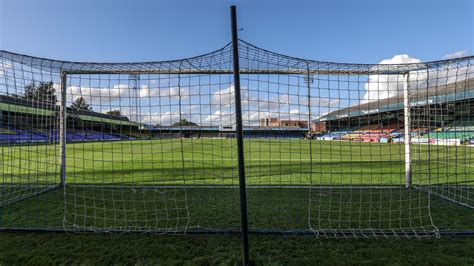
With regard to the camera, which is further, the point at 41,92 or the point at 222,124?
the point at 41,92

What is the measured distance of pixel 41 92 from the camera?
416cm

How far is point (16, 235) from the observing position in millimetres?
2574

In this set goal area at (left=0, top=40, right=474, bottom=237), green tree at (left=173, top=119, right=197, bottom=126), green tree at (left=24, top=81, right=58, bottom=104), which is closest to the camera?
goal area at (left=0, top=40, right=474, bottom=237)

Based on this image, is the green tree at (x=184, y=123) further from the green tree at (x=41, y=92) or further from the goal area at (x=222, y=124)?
the green tree at (x=41, y=92)

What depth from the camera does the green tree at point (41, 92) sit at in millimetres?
3881

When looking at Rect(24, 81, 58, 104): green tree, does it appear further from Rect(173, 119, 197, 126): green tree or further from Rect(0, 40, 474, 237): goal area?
Rect(173, 119, 197, 126): green tree

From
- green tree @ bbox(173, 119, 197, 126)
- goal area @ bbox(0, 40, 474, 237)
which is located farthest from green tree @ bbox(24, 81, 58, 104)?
green tree @ bbox(173, 119, 197, 126)

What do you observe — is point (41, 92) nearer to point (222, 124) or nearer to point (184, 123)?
point (184, 123)

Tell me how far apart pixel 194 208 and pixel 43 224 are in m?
1.72

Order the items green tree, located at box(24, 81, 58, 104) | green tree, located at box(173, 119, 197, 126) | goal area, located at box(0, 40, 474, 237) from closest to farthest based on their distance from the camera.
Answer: goal area, located at box(0, 40, 474, 237) → green tree, located at box(173, 119, 197, 126) → green tree, located at box(24, 81, 58, 104)

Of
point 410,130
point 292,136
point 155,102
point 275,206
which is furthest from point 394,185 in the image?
point 155,102

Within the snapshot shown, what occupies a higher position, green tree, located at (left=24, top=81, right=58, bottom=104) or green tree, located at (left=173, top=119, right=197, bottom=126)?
green tree, located at (left=24, top=81, right=58, bottom=104)

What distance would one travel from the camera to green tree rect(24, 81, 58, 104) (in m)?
3.88

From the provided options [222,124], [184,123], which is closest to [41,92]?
[184,123]
